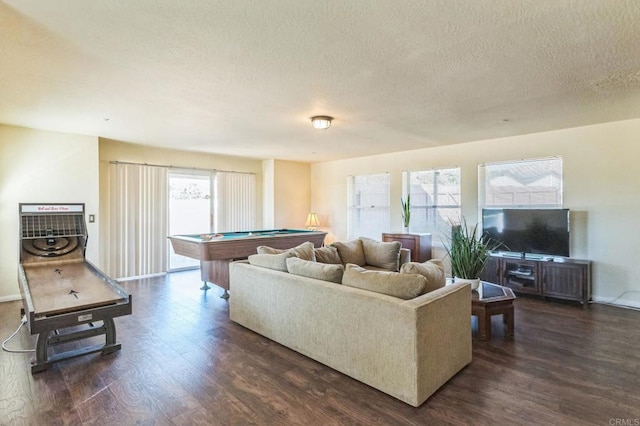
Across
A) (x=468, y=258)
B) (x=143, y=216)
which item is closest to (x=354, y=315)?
(x=468, y=258)

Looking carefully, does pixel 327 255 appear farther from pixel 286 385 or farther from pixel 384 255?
pixel 286 385

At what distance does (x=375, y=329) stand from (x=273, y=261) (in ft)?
4.60

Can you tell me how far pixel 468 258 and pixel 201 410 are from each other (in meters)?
2.82

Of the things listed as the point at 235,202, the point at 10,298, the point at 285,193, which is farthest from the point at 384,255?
the point at 10,298

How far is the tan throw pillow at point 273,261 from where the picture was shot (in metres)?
3.32

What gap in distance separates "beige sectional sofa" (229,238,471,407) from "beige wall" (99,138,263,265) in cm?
412

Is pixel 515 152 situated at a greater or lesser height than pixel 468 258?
greater

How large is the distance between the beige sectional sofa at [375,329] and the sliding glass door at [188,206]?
4112 millimetres

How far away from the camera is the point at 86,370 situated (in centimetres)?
269

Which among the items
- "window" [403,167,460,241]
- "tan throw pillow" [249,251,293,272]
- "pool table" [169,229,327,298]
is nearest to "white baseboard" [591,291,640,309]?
"window" [403,167,460,241]

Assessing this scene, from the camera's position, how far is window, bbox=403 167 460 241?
6.12 metres

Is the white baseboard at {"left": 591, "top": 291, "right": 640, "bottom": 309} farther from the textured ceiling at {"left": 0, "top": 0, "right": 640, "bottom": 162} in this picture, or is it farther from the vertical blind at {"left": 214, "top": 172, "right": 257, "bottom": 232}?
the vertical blind at {"left": 214, "top": 172, "right": 257, "bottom": 232}

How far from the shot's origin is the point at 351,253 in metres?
4.66

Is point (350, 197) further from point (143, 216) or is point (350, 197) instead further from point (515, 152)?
point (143, 216)
